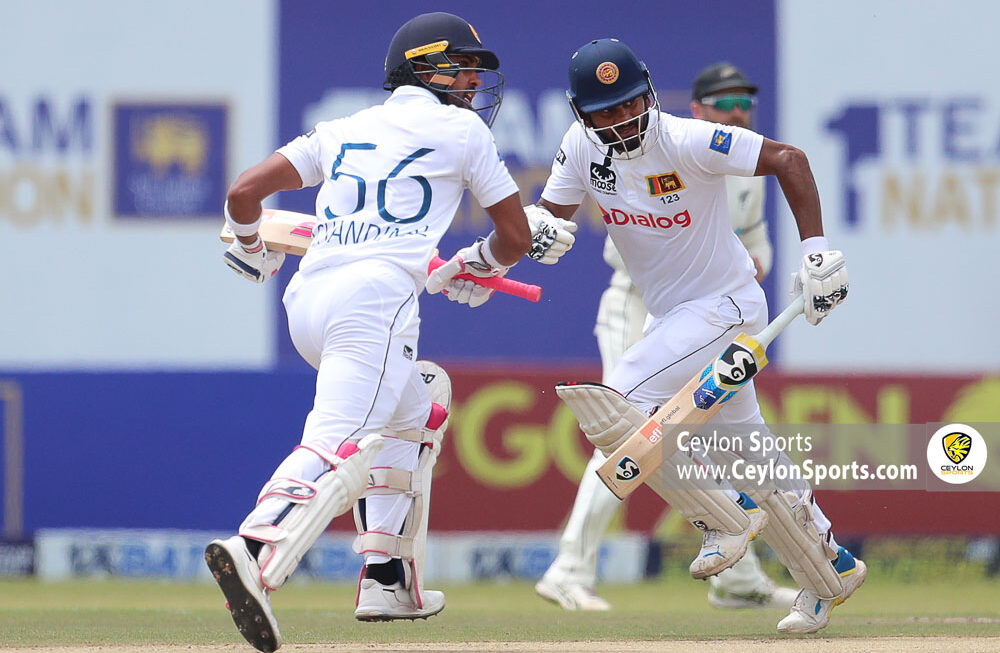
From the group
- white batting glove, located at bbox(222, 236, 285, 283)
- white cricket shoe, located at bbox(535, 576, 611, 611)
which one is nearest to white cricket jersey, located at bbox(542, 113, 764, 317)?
white batting glove, located at bbox(222, 236, 285, 283)

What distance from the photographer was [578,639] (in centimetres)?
541

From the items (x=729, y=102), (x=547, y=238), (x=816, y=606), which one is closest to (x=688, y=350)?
(x=547, y=238)

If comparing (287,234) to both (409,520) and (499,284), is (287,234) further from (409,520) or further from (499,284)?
(409,520)

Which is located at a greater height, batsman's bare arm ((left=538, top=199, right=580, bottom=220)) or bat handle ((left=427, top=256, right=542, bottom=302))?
batsman's bare arm ((left=538, top=199, right=580, bottom=220))

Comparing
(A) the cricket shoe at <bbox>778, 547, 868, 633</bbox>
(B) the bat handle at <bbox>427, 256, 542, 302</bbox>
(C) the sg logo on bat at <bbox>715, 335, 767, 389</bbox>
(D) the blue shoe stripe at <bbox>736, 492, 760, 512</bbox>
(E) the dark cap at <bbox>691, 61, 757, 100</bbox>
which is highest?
(E) the dark cap at <bbox>691, 61, 757, 100</bbox>

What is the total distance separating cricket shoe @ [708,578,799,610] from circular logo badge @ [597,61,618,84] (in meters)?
2.57

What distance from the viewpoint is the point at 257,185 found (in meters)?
4.74

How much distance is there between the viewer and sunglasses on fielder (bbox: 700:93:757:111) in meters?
7.20

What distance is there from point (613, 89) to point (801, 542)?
164cm

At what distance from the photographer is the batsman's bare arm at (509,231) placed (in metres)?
4.89

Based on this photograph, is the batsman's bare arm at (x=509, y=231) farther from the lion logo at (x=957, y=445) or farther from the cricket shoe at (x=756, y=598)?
the lion logo at (x=957, y=445)

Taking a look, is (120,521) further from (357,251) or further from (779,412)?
(357,251)

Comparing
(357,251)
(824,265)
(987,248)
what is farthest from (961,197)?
(357,251)

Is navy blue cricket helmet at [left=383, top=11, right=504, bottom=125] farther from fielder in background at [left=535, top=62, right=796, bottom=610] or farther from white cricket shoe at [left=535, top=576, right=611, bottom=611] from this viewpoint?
white cricket shoe at [left=535, top=576, right=611, bottom=611]
